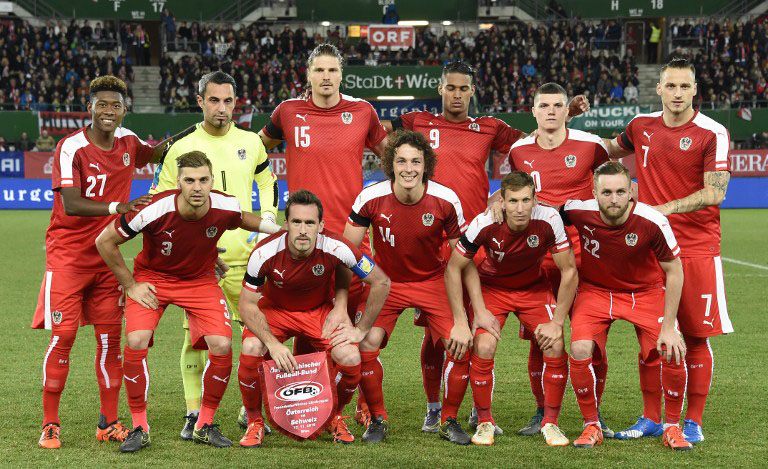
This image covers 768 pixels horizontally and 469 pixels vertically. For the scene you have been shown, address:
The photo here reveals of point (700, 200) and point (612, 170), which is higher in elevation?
point (612, 170)

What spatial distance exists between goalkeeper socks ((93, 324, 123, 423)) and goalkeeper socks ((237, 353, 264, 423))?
0.81 meters

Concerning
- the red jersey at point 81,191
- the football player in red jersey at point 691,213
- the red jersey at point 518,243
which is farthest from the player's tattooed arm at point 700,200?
the red jersey at point 81,191

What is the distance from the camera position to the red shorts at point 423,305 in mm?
6035

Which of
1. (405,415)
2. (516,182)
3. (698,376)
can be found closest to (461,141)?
(516,182)

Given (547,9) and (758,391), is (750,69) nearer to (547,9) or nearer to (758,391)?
(547,9)

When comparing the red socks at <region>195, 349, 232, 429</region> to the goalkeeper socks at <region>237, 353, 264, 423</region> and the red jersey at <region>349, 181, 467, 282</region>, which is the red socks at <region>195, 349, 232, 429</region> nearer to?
the goalkeeper socks at <region>237, 353, 264, 423</region>

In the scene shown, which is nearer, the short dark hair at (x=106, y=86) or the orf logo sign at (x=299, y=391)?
the orf logo sign at (x=299, y=391)

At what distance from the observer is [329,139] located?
6.48 m

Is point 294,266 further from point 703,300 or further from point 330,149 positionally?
point 703,300

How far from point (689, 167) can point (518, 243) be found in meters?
1.19

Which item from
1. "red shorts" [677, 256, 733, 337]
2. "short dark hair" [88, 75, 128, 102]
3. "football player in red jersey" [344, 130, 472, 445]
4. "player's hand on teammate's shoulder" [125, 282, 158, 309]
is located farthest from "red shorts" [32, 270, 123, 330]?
"red shorts" [677, 256, 733, 337]

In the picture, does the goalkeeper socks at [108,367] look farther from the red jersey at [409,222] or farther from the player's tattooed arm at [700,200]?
the player's tattooed arm at [700,200]

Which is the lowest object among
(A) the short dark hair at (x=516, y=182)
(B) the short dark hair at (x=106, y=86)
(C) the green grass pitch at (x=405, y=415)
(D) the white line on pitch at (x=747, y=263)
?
(D) the white line on pitch at (x=747, y=263)

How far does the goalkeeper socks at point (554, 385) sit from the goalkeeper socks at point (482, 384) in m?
0.35
